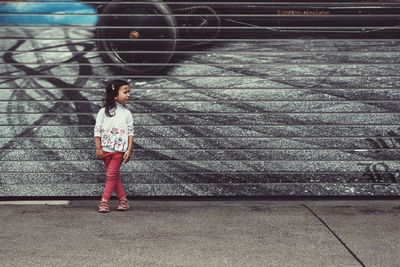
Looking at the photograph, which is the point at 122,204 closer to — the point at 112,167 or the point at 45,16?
the point at 112,167

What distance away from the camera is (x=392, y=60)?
5.84 m

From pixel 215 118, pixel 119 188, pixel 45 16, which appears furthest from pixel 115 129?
pixel 45 16

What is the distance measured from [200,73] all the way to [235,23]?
23.8 inches

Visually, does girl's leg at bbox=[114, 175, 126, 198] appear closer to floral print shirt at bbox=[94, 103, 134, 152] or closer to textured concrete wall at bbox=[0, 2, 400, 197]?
floral print shirt at bbox=[94, 103, 134, 152]

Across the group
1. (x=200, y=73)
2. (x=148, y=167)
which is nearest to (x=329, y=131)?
(x=200, y=73)

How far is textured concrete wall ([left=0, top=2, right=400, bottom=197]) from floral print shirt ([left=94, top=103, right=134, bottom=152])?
2.00 ft

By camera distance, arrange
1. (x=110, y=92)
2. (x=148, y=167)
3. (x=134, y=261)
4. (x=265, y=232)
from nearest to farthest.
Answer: (x=134, y=261), (x=265, y=232), (x=110, y=92), (x=148, y=167)

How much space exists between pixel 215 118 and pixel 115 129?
1.12m

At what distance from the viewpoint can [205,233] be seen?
465cm

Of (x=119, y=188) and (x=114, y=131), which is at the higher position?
(x=114, y=131)

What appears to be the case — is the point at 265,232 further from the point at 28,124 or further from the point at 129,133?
the point at 28,124

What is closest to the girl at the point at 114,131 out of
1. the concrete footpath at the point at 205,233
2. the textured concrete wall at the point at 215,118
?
the concrete footpath at the point at 205,233

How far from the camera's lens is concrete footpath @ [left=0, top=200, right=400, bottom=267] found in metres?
4.02

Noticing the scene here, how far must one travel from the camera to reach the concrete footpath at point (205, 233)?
4023 millimetres
